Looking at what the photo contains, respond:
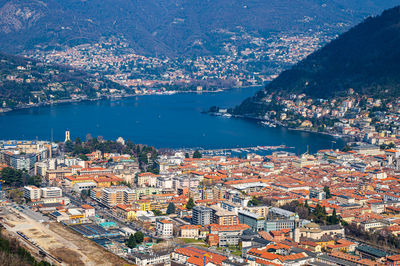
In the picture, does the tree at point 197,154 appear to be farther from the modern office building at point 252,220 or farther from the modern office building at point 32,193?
the modern office building at point 252,220

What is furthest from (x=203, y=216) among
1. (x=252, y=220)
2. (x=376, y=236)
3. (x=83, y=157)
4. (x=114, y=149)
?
(x=114, y=149)

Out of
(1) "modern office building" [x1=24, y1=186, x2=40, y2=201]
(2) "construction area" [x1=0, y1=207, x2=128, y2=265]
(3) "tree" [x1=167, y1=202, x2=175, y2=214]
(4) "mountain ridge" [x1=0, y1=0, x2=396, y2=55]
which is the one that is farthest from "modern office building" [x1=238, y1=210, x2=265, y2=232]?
(4) "mountain ridge" [x1=0, y1=0, x2=396, y2=55]

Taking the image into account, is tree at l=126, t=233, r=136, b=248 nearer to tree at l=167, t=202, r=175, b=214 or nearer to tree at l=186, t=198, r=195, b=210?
tree at l=167, t=202, r=175, b=214

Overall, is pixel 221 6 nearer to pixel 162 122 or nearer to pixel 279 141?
pixel 162 122

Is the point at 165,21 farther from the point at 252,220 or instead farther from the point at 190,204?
the point at 252,220

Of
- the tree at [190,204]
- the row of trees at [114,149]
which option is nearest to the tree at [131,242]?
the tree at [190,204]

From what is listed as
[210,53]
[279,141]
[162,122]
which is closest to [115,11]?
[210,53]
